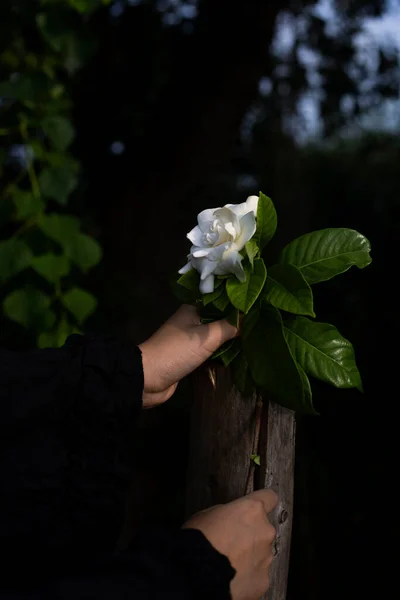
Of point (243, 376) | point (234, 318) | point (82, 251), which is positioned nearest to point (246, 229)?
point (234, 318)

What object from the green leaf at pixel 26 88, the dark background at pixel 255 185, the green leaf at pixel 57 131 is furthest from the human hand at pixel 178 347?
the green leaf at pixel 26 88

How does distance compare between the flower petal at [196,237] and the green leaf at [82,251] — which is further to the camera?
the green leaf at [82,251]

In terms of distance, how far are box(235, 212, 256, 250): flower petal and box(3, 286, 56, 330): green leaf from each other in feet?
3.78

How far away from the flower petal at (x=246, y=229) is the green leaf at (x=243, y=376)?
0.72 feet

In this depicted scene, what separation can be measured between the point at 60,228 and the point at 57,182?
169 millimetres

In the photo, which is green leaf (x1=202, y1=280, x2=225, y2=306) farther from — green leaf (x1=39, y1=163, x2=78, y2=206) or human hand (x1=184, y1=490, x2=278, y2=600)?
green leaf (x1=39, y1=163, x2=78, y2=206)

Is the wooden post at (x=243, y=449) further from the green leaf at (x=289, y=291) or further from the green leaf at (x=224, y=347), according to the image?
the green leaf at (x=289, y=291)

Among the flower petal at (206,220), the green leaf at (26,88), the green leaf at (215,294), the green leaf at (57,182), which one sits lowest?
the green leaf at (215,294)

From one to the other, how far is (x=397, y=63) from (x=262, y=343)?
3.22 meters

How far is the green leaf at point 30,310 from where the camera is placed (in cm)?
216

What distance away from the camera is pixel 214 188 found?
136 inches

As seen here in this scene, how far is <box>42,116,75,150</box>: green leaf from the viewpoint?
7.56 ft

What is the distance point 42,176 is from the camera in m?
2.30

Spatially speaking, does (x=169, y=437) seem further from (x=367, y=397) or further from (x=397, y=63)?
(x=397, y=63)
